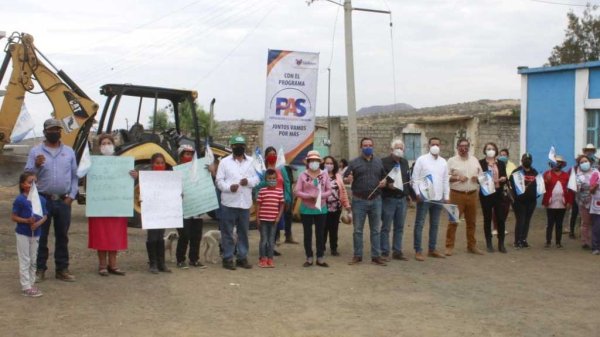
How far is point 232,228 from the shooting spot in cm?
927

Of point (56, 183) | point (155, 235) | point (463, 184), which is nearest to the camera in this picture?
point (56, 183)

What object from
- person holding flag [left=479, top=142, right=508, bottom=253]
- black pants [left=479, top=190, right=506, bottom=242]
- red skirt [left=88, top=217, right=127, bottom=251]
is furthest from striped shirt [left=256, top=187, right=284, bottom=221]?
black pants [left=479, top=190, right=506, bottom=242]

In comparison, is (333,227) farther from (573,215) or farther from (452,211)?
(573,215)

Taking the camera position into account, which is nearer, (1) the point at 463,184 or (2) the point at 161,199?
(2) the point at 161,199

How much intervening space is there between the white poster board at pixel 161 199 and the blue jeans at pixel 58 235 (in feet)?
3.21

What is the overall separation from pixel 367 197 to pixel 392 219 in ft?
2.32

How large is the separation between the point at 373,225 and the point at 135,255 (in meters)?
3.27

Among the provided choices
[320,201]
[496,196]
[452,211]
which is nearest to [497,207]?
[496,196]

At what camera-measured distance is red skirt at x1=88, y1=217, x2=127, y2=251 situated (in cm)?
838

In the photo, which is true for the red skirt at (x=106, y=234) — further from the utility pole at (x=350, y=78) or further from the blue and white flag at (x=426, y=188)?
the utility pole at (x=350, y=78)

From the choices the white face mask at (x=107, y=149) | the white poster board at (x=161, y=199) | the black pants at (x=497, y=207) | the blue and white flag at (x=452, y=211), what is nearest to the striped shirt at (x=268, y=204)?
the white poster board at (x=161, y=199)

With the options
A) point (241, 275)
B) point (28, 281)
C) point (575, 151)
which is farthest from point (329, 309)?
point (575, 151)

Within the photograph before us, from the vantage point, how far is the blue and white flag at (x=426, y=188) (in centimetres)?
1045

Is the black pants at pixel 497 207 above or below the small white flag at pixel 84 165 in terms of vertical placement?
below
